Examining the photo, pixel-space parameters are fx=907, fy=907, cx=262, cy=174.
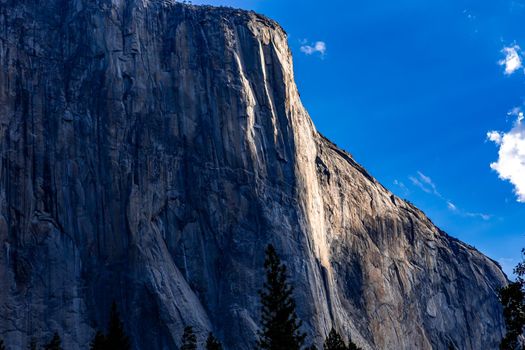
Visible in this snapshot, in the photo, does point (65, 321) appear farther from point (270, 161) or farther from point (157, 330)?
point (270, 161)

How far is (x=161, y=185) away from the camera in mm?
85812

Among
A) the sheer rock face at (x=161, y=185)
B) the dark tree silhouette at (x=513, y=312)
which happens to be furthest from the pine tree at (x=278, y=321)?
the sheer rock face at (x=161, y=185)

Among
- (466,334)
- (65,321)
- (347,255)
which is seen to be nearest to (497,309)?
(466,334)

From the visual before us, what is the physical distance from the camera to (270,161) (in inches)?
3597

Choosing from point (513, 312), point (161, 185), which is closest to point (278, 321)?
point (513, 312)

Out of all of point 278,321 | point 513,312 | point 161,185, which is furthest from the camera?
point 161,185

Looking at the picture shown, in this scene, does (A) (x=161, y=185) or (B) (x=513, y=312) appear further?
(A) (x=161, y=185)

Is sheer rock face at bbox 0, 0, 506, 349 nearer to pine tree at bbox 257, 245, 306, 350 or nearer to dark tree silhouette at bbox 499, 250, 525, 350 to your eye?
pine tree at bbox 257, 245, 306, 350

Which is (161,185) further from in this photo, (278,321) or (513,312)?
(513,312)

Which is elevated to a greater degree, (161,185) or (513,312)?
(161,185)

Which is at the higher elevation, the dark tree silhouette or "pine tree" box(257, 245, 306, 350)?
"pine tree" box(257, 245, 306, 350)

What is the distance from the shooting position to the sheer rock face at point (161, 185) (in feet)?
260

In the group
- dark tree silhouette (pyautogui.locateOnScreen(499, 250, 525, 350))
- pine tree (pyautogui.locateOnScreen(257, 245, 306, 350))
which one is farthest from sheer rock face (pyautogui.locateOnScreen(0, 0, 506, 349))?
dark tree silhouette (pyautogui.locateOnScreen(499, 250, 525, 350))

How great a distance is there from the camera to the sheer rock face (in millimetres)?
79125
